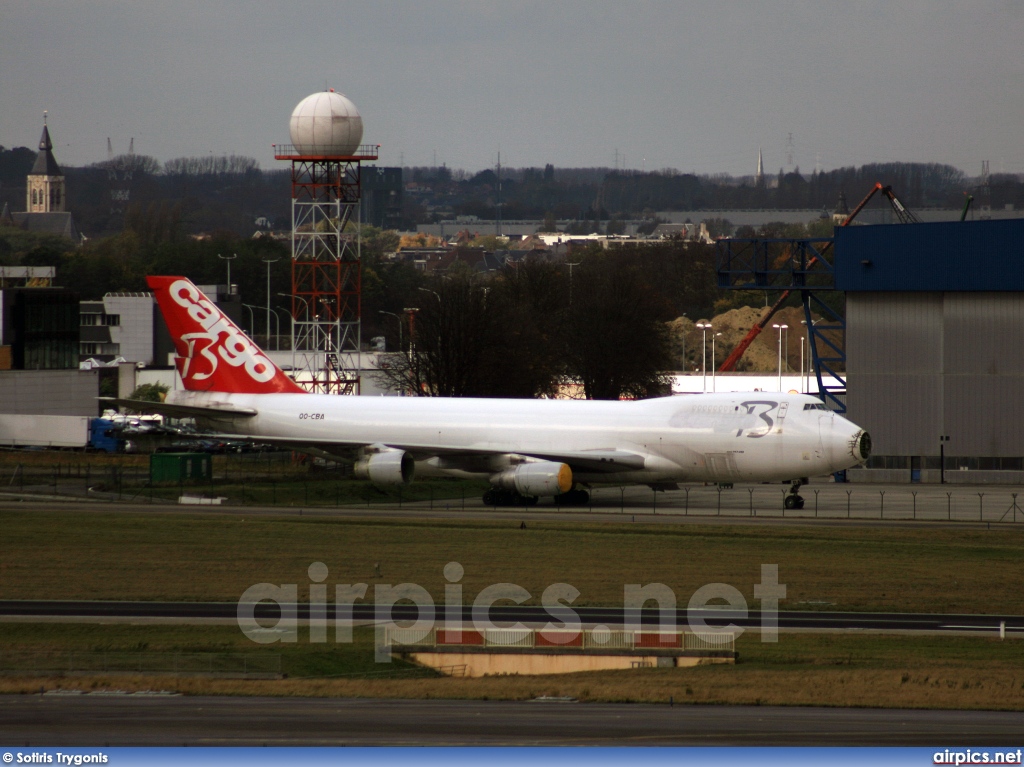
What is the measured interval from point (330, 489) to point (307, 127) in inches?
1257

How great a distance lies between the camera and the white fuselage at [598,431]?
54.6 metres

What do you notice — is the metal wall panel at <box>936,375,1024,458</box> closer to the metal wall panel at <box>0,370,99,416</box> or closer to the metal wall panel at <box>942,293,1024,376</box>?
the metal wall panel at <box>942,293,1024,376</box>

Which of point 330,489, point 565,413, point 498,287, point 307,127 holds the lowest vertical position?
point 330,489

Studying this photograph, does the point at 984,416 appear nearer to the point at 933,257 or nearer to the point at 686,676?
the point at 933,257

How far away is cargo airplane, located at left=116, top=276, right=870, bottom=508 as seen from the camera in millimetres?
54906

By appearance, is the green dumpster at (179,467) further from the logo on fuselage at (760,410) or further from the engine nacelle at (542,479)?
the logo on fuselage at (760,410)

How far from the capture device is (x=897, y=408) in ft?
243

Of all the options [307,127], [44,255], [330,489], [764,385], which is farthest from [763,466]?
[44,255]

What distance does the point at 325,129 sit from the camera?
8694 cm

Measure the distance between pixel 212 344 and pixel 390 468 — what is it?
42.7 ft

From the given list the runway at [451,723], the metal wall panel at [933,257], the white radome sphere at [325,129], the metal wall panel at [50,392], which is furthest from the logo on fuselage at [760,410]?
the metal wall panel at [50,392]

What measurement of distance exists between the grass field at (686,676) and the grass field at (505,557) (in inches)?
205

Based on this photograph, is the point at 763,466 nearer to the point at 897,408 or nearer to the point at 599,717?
the point at 897,408

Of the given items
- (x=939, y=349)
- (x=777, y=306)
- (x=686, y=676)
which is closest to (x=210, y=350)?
(x=939, y=349)
